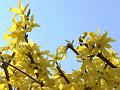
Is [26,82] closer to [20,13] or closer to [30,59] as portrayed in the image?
[30,59]

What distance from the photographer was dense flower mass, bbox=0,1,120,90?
322 cm

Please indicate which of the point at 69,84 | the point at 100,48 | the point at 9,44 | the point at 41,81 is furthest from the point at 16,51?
the point at 100,48

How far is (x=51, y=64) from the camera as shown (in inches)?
134

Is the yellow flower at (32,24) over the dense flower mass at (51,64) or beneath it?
over

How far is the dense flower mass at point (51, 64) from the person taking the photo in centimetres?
322

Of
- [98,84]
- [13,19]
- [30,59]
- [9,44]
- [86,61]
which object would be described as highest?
[13,19]

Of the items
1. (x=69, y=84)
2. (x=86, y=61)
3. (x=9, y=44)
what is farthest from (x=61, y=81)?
(x=9, y=44)

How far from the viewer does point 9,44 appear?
3.52 m

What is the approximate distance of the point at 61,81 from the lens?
11.2 feet

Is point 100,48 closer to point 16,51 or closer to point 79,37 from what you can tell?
point 79,37

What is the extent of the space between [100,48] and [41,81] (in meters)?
0.75

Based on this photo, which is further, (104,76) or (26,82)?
(26,82)

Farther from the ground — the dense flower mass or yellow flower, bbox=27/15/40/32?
yellow flower, bbox=27/15/40/32

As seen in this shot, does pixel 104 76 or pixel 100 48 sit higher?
pixel 100 48
